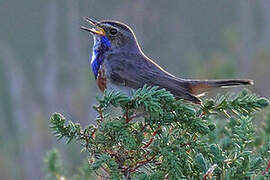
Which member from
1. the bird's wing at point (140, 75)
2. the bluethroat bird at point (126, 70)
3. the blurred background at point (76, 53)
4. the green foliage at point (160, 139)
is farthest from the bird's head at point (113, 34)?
the blurred background at point (76, 53)

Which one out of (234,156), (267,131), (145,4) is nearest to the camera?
(234,156)

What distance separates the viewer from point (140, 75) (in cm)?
412

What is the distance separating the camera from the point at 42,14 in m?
10.7

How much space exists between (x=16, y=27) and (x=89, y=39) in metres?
1.69

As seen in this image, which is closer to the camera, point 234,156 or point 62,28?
point 234,156

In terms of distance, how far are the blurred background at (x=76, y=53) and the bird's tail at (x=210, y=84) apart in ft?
16.7

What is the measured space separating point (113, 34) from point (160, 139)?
228 cm

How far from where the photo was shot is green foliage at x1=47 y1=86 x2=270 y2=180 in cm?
232

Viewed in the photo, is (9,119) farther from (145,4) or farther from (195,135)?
(195,135)

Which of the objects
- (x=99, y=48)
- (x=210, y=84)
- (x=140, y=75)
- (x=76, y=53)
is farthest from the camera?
(x=76, y=53)

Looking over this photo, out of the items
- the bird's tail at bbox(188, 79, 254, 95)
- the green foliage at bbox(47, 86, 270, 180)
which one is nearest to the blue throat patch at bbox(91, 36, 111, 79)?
the bird's tail at bbox(188, 79, 254, 95)

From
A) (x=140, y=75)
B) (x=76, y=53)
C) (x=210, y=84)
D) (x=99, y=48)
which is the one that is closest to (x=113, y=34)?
(x=99, y=48)

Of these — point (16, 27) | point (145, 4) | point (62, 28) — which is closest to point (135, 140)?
point (145, 4)

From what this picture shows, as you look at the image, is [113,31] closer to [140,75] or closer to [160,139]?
[140,75]
